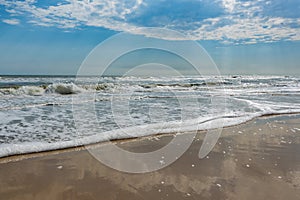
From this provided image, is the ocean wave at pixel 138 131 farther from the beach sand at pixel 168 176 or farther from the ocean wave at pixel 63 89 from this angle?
the ocean wave at pixel 63 89

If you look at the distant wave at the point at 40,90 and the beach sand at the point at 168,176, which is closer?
the beach sand at the point at 168,176

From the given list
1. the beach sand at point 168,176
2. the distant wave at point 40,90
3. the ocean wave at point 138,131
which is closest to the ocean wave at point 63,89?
the distant wave at point 40,90

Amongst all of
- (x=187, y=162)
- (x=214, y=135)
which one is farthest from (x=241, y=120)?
(x=187, y=162)

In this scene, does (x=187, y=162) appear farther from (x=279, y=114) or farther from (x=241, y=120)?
(x=279, y=114)

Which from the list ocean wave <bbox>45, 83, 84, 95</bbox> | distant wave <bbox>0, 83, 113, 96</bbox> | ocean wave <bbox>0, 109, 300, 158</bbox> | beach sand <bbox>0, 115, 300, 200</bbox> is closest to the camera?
beach sand <bbox>0, 115, 300, 200</bbox>

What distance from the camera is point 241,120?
287 inches

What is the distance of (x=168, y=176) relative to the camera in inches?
130

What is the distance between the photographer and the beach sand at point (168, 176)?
281cm

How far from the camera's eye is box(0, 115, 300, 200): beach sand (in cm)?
281

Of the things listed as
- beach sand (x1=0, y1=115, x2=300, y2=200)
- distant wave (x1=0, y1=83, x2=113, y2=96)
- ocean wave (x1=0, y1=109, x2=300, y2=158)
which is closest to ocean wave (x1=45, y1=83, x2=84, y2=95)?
distant wave (x1=0, y1=83, x2=113, y2=96)

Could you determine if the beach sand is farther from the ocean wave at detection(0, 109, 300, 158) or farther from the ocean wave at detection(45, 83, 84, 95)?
the ocean wave at detection(45, 83, 84, 95)

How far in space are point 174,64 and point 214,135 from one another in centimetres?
248

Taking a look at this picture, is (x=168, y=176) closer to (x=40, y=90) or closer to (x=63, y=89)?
(x=63, y=89)

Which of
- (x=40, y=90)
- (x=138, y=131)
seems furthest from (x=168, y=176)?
(x=40, y=90)
